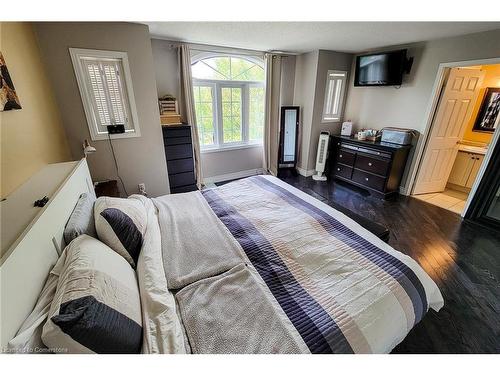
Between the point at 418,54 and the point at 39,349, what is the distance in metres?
4.68

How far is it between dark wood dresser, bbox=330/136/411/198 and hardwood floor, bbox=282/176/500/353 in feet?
0.70

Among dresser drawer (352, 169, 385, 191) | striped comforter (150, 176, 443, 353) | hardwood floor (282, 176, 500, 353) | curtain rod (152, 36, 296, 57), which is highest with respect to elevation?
curtain rod (152, 36, 296, 57)

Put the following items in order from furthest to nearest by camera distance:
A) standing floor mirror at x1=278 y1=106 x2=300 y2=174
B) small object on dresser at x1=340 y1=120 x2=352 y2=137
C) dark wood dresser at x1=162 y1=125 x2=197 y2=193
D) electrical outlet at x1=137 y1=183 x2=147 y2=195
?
standing floor mirror at x1=278 y1=106 x2=300 y2=174 < small object on dresser at x1=340 y1=120 x2=352 y2=137 < dark wood dresser at x1=162 y1=125 x2=197 y2=193 < electrical outlet at x1=137 y1=183 x2=147 y2=195

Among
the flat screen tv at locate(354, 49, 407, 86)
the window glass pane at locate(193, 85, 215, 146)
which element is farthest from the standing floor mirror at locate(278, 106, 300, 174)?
the window glass pane at locate(193, 85, 215, 146)

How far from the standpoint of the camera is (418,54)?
10.2ft

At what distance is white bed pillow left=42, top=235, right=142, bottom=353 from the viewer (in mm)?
644

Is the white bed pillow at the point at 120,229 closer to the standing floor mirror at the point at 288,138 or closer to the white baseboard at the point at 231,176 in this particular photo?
the white baseboard at the point at 231,176

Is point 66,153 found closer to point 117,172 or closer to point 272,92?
point 117,172

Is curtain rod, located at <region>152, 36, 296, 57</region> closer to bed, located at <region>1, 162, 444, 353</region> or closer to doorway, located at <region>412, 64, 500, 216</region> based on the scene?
doorway, located at <region>412, 64, 500, 216</region>

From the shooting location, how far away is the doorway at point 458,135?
3.04m

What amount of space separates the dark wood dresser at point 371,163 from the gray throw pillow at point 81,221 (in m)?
3.71

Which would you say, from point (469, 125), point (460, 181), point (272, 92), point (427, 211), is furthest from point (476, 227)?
point (272, 92)

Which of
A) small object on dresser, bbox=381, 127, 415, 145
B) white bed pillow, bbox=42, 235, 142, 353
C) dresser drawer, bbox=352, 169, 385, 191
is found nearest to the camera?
white bed pillow, bbox=42, 235, 142, 353

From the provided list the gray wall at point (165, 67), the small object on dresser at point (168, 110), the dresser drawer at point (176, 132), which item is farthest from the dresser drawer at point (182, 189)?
the gray wall at point (165, 67)
